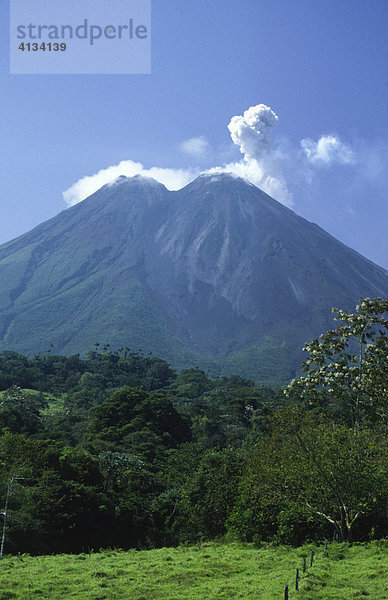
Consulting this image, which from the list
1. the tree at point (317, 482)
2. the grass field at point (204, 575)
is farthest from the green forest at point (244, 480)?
the grass field at point (204, 575)

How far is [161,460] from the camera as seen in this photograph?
4759 cm

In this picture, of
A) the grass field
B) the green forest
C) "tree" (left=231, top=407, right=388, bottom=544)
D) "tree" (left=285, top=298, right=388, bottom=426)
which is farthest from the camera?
"tree" (left=285, top=298, right=388, bottom=426)

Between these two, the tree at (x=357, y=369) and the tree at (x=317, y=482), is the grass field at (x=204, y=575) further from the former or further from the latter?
the tree at (x=357, y=369)

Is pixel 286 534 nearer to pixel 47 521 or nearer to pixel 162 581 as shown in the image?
pixel 162 581

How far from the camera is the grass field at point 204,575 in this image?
14.6 m

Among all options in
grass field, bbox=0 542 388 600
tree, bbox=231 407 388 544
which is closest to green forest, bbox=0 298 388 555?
tree, bbox=231 407 388 544

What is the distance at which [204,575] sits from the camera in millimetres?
17750

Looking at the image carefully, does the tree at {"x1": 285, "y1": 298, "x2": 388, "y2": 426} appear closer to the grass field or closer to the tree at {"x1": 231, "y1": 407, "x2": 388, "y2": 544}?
the tree at {"x1": 231, "y1": 407, "x2": 388, "y2": 544}

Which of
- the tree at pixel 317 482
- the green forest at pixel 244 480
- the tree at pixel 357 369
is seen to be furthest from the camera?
the tree at pixel 357 369

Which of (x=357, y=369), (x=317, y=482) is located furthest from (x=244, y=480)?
(x=357, y=369)

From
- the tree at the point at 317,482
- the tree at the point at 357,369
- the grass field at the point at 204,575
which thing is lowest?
the grass field at the point at 204,575

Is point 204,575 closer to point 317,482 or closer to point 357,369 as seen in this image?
point 317,482

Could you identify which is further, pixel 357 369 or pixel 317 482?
pixel 357 369

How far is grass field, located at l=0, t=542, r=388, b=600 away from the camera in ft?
47.8
